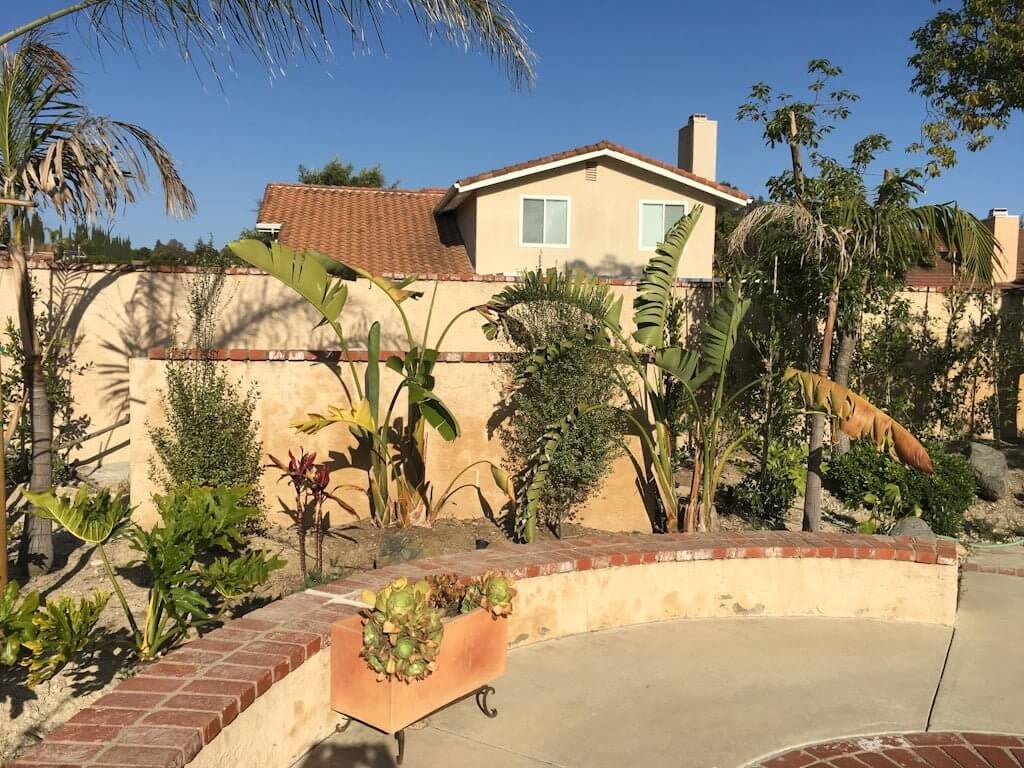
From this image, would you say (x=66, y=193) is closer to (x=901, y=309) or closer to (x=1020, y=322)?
(x=901, y=309)

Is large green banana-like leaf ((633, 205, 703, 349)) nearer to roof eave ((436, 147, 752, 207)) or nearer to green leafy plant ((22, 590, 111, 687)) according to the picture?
green leafy plant ((22, 590, 111, 687))

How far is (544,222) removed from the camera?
60.7 feet

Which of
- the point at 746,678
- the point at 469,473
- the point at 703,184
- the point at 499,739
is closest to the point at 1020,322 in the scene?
the point at 703,184

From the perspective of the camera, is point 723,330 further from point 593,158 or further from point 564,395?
point 593,158

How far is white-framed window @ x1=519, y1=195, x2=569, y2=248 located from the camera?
18438mm

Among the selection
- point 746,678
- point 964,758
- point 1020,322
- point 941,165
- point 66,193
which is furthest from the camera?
point 1020,322

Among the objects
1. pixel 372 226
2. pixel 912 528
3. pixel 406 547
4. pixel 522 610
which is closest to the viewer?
pixel 522 610

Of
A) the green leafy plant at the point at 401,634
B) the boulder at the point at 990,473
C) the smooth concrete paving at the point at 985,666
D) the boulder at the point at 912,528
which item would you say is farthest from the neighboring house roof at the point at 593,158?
the green leafy plant at the point at 401,634

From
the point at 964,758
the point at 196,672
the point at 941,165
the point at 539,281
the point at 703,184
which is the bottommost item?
the point at 964,758

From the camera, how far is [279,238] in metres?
19.2

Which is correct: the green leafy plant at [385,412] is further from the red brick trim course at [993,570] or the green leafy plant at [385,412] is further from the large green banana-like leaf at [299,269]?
the red brick trim course at [993,570]

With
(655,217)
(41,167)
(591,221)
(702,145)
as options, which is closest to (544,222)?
(591,221)

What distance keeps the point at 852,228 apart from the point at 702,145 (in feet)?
45.5

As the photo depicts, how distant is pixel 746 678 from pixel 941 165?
9.27 m
